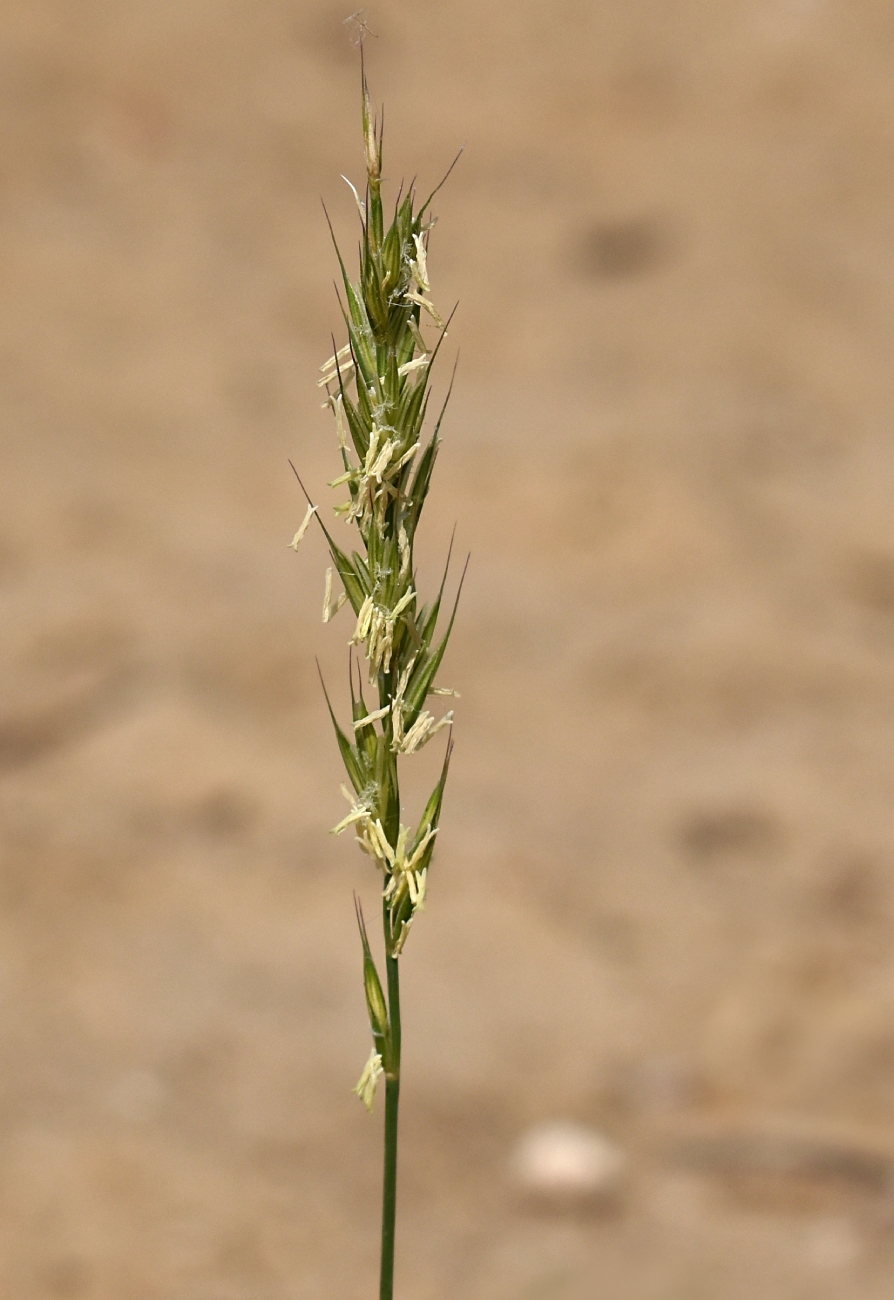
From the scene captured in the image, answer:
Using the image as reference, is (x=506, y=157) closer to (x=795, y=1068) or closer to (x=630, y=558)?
(x=630, y=558)

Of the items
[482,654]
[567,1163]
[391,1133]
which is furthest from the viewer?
[482,654]

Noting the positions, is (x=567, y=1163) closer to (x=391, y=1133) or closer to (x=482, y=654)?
(x=482, y=654)

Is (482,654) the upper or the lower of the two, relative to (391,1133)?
upper

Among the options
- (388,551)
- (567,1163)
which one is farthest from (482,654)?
(388,551)

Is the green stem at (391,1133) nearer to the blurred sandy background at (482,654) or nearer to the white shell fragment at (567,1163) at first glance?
the blurred sandy background at (482,654)

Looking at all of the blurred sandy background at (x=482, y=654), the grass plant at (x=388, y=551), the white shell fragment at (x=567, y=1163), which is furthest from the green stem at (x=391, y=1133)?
the white shell fragment at (x=567, y=1163)

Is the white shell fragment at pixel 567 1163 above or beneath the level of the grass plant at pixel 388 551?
above

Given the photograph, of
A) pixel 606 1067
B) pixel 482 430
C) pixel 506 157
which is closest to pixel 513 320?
pixel 482 430
